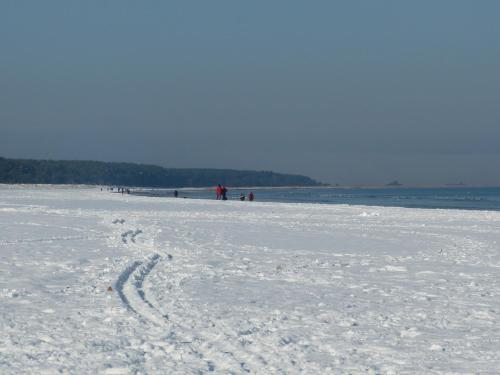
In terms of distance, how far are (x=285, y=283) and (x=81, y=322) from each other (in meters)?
4.04

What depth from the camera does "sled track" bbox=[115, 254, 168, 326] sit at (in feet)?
28.1

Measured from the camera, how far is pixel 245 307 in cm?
933

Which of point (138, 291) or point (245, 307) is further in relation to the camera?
point (138, 291)

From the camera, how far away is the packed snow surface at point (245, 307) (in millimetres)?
6738

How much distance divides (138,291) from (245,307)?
73.2 inches

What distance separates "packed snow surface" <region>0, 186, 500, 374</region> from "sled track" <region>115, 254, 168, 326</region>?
0.03 metres

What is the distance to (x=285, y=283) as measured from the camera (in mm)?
11445

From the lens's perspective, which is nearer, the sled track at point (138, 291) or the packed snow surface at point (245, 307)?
the packed snow surface at point (245, 307)

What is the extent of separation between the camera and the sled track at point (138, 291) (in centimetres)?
858

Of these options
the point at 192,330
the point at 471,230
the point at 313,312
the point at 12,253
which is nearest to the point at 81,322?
the point at 192,330

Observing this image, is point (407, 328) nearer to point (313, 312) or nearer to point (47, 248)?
point (313, 312)

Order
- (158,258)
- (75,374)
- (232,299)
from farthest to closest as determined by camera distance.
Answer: (158,258)
(232,299)
(75,374)

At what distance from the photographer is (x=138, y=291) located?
408 inches

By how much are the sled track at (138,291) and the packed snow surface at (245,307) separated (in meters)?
0.03
